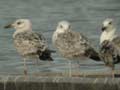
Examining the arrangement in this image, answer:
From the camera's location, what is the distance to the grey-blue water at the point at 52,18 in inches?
749

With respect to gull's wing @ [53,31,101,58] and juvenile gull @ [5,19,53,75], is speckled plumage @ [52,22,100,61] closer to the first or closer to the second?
gull's wing @ [53,31,101,58]

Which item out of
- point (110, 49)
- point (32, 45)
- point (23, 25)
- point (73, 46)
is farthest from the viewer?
point (23, 25)

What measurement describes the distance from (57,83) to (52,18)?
19.6 metres

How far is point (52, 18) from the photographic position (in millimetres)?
31688

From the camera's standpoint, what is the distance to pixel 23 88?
1233 cm

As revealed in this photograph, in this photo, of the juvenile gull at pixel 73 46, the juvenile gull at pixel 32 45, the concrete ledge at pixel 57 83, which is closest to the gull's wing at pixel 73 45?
→ the juvenile gull at pixel 73 46

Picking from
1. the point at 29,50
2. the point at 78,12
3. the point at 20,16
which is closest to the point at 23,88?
the point at 29,50

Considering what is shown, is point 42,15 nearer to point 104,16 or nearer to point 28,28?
point 104,16

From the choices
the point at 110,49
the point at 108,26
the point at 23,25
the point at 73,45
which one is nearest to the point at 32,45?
the point at 73,45

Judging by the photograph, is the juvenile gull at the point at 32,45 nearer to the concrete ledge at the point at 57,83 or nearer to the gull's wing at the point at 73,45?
the gull's wing at the point at 73,45

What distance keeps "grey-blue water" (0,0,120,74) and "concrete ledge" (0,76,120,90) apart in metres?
2.32

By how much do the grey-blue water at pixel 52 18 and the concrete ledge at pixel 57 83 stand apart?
232cm

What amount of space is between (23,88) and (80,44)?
4.99 ft

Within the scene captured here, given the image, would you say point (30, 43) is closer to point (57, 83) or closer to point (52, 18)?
point (57, 83)
